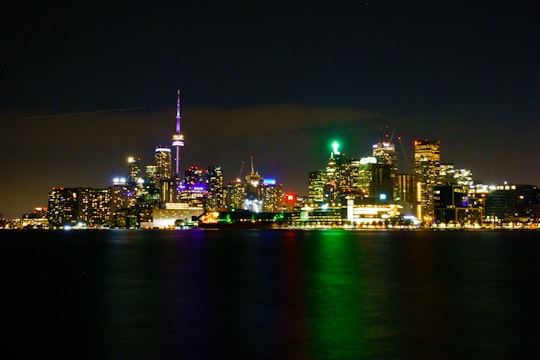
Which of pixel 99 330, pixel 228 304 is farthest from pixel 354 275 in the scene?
pixel 99 330

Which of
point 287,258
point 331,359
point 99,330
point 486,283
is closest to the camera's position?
point 331,359

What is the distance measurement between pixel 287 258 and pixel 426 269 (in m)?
20.9

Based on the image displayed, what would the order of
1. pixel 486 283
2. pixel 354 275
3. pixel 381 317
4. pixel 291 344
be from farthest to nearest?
pixel 354 275 → pixel 486 283 → pixel 381 317 → pixel 291 344

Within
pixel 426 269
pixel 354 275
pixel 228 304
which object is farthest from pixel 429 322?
pixel 426 269

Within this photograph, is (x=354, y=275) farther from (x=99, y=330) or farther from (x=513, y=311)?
(x=99, y=330)

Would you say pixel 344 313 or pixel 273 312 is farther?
pixel 273 312

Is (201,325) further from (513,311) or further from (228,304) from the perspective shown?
(513,311)

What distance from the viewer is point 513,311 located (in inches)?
1405

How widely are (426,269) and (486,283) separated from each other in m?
12.9

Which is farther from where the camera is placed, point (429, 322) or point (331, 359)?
point (429, 322)

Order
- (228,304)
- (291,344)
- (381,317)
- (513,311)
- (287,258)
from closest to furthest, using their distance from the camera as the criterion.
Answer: (291,344)
(381,317)
(513,311)
(228,304)
(287,258)

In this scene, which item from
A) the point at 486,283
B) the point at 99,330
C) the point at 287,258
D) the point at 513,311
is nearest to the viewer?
the point at 99,330

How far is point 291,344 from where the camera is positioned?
26.0m

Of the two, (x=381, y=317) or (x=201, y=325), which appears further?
(x=381, y=317)
